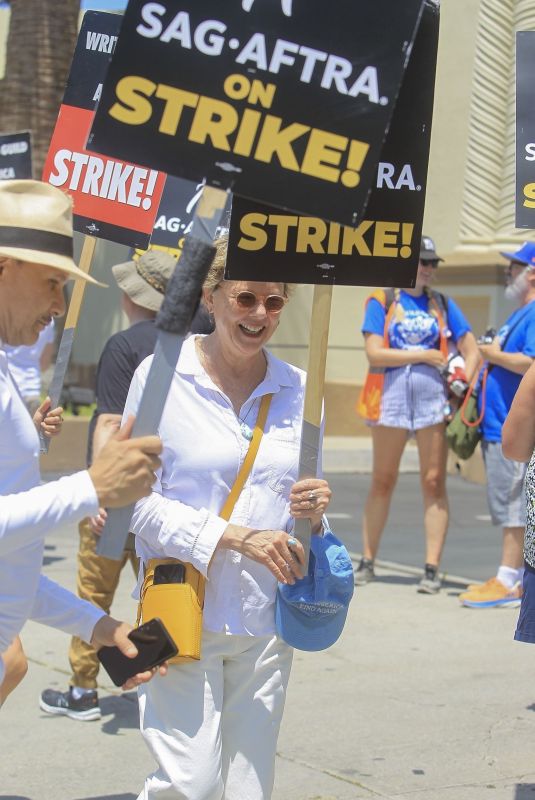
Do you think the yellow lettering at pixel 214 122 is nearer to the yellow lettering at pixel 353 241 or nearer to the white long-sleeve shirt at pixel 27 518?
the yellow lettering at pixel 353 241

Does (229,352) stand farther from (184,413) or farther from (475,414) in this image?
(475,414)

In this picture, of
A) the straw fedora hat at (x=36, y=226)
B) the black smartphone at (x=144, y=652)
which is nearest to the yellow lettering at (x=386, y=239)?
the straw fedora hat at (x=36, y=226)

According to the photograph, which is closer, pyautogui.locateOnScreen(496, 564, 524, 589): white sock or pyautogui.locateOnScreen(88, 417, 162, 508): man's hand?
pyautogui.locateOnScreen(88, 417, 162, 508): man's hand

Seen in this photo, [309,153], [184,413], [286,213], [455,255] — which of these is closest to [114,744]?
[184,413]

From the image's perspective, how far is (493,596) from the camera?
782 cm

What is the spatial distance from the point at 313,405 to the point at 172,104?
2.97 feet

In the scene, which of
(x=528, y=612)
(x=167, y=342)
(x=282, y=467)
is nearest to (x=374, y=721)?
(x=528, y=612)

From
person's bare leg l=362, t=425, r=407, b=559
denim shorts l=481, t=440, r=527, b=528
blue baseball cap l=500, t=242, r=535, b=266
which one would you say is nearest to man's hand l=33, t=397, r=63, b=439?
blue baseball cap l=500, t=242, r=535, b=266

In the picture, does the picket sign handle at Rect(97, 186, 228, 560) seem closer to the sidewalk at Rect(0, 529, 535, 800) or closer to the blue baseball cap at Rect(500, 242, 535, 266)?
the sidewalk at Rect(0, 529, 535, 800)

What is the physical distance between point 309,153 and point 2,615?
53.6 inches

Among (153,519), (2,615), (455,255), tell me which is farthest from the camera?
(455,255)

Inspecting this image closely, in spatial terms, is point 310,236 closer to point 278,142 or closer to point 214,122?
point 278,142

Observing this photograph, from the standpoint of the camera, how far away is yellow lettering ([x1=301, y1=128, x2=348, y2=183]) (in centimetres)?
330

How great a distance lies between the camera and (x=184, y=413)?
369 centimetres
